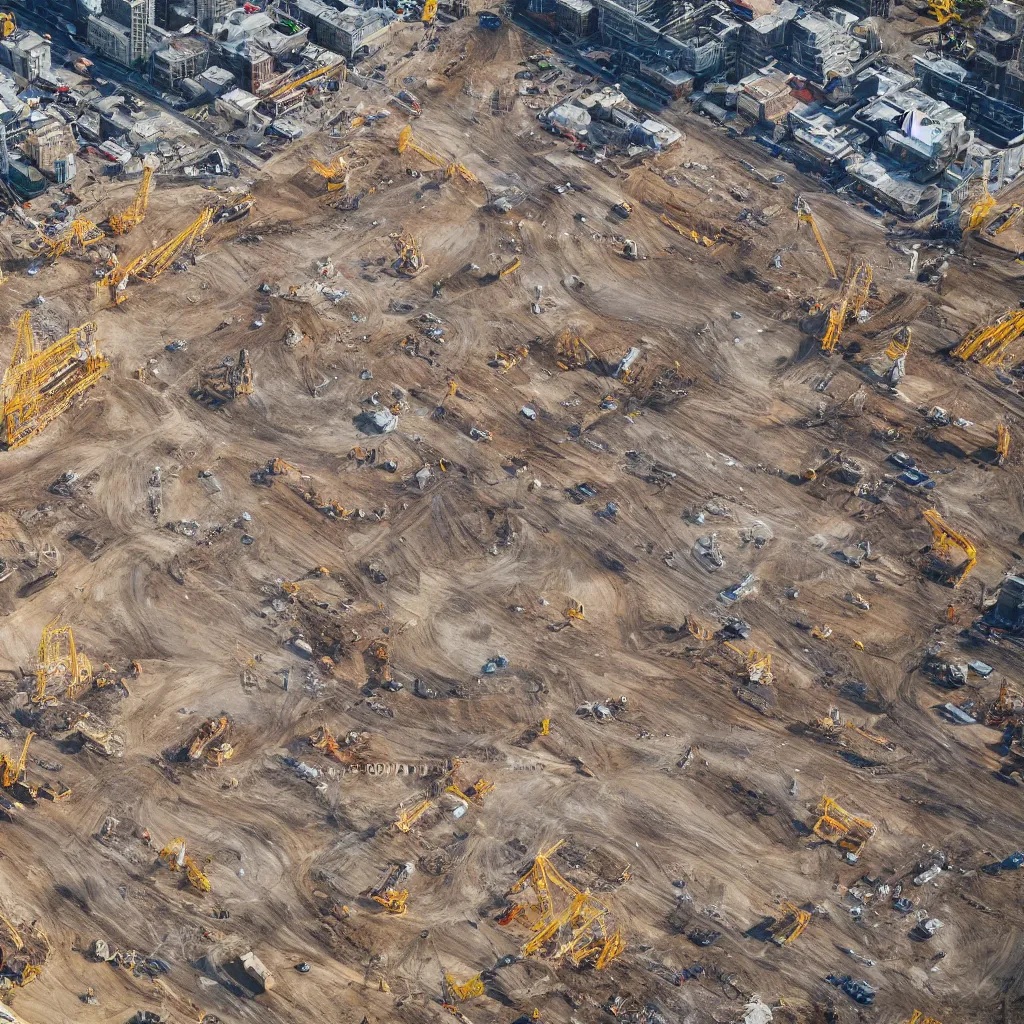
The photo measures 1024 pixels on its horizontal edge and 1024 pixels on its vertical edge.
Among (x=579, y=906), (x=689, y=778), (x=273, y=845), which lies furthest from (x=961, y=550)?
(x=273, y=845)


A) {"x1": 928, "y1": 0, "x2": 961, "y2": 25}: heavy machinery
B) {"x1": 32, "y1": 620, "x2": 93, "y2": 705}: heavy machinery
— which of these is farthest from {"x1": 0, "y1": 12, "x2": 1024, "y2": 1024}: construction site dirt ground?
{"x1": 928, "y1": 0, "x2": 961, "y2": 25}: heavy machinery

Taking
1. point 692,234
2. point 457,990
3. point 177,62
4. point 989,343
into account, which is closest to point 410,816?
point 457,990

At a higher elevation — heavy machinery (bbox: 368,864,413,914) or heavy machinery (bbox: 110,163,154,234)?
heavy machinery (bbox: 110,163,154,234)

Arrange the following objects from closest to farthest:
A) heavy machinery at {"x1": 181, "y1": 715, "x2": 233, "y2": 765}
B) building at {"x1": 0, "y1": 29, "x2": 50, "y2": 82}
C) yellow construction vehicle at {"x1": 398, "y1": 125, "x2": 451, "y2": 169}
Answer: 1. heavy machinery at {"x1": 181, "y1": 715, "x2": 233, "y2": 765}
2. yellow construction vehicle at {"x1": 398, "y1": 125, "x2": 451, "y2": 169}
3. building at {"x1": 0, "y1": 29, "x2": 50, "y2": 82}

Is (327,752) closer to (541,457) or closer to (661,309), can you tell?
(541,457)

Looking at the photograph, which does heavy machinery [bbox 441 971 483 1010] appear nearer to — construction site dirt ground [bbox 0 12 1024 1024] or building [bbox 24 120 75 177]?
construction site dirt ground [bbox 0 12 1024 1024]

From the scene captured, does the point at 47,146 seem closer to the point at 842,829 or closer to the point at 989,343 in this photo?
the point at 989,343
